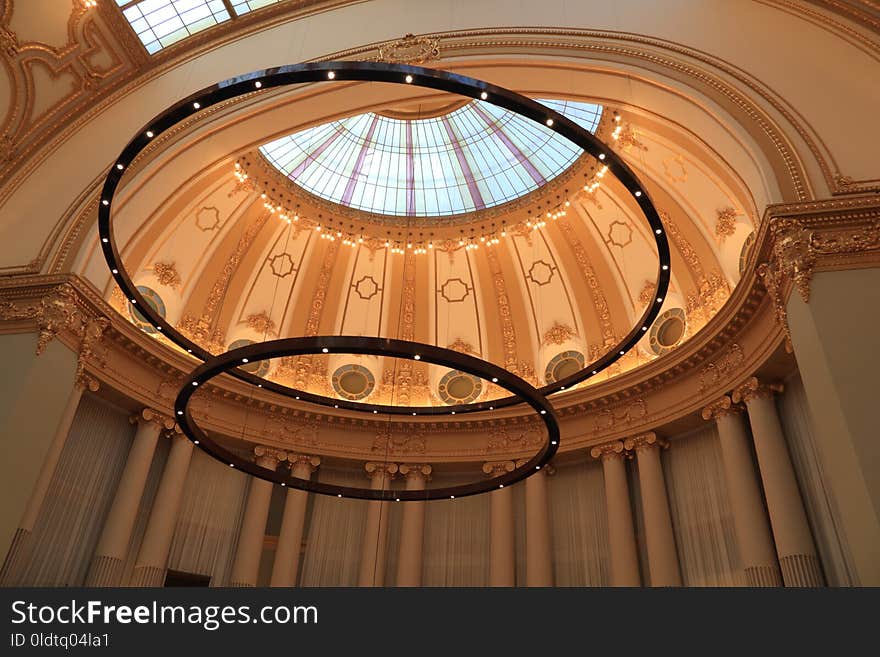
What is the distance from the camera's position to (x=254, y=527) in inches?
Answer: 666

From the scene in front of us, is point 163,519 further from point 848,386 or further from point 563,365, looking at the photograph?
point 848,386

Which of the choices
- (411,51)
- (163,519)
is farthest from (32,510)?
(411,51)

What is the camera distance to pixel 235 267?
19797mm

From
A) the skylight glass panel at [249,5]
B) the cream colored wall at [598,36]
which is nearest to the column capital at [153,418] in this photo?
the cream colored wall at [598,36]

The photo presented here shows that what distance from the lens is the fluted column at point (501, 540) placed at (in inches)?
655

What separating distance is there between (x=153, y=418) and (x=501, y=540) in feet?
30.5

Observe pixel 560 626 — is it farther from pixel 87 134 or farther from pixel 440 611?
pixel 87 134

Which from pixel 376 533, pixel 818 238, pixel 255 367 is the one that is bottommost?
pixel 376 533

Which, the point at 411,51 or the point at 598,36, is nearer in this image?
the point at 598,36

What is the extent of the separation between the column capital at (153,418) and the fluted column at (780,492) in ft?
44.7

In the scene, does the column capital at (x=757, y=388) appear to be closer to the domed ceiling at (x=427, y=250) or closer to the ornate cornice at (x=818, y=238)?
the domed ceiling at (x=427, y=250)

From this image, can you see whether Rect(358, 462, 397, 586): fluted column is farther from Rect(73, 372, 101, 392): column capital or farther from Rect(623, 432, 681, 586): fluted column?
Rect(73, 372, 101, 392): column capital

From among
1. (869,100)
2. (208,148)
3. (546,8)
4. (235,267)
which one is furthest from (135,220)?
(869,100)

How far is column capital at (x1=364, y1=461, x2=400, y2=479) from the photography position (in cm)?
1864
